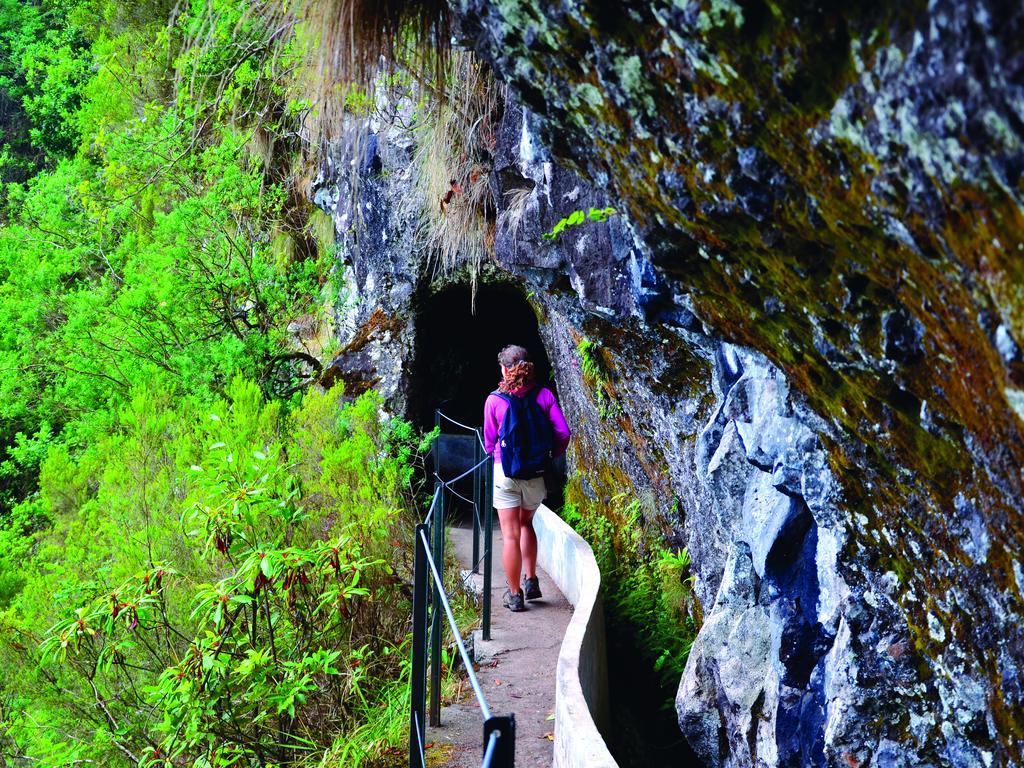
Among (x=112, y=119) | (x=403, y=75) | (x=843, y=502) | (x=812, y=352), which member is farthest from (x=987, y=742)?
(x=112, y=119)

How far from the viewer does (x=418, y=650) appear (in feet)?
11.7

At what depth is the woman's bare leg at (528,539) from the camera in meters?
6.27

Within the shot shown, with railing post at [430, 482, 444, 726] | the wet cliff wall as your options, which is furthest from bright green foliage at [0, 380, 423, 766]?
the wet cliff wall

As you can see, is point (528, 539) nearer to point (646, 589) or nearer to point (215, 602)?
point (646, 589)

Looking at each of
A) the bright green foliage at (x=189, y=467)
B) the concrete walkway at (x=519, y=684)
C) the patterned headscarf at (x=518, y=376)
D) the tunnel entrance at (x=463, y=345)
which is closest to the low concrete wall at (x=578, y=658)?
the concrete walkway at (x=519, y=684)

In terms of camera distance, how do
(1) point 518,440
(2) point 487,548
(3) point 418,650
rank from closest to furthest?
(3) point 418,650 < (2) point 487,548 < (1) point 518,440

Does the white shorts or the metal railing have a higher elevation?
the white shorts

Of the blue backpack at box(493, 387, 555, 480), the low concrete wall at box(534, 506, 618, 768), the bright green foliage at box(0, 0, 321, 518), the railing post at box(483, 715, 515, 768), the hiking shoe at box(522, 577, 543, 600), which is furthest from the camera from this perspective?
the bright green foliage at box(0, 0, 321, 518)

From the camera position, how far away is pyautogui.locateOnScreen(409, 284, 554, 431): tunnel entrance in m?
10.9

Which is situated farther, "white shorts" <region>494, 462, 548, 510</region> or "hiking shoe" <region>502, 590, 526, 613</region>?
"hiking shoe" <region>502, 590, 526, 613</region>

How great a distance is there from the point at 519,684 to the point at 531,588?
142 cm

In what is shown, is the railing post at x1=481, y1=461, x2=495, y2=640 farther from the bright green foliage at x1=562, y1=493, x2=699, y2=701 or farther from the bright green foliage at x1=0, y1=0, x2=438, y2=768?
the bright green foliage at x1=562, y1=493, x2=699, y2=701

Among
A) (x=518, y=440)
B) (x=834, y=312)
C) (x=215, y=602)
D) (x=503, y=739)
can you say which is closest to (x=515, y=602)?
(x=518, y=440)

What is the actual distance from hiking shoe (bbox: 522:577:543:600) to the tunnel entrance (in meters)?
4.39
